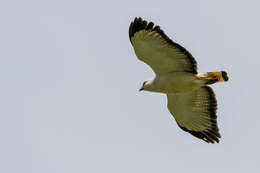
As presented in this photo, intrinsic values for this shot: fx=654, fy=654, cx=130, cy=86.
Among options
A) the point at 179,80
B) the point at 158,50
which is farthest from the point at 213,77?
the point at 158,50

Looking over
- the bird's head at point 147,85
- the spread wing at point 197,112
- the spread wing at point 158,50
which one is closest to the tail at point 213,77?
the spread wing at point 158,50

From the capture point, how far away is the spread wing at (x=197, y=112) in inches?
671

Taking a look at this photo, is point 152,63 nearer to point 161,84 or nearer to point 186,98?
point 161,84

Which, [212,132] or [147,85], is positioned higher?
[147,85]

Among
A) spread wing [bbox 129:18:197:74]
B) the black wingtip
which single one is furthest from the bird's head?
the black wingtip

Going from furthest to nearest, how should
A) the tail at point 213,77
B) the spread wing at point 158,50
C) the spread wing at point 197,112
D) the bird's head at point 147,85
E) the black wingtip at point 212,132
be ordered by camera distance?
the black wingtip at point 212,132 < the spread wing at point 197,112 < the bird's head at point 147,85 < the tail at point 213,77 < the spread wing at point 158,50

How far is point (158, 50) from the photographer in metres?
15.6

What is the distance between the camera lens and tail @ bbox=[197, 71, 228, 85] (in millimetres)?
15977

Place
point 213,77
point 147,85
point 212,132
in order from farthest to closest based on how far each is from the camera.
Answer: point 212,132 < point 147,85 < point 213,77

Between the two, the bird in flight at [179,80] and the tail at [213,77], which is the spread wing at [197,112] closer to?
the bird in flight at [179,80]

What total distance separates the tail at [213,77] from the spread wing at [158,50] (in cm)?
26

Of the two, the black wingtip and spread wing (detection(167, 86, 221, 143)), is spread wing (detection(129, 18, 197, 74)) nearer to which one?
spread wing (detection(167, 86, 221, 143))

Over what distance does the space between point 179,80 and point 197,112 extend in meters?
1.63

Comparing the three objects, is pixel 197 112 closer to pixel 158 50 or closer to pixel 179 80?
pixel 179 80
